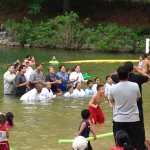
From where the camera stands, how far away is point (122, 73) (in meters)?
8.49

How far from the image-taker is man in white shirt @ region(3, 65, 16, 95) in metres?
18.1

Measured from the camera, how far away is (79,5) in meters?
47.7

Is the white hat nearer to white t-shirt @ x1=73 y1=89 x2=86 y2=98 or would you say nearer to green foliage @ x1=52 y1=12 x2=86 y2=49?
white t-shirt @ x1=73 y1=89 x2=86 y2=98

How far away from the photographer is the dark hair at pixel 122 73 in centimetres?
844

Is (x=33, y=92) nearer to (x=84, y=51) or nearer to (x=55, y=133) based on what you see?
(x=55, y=133)

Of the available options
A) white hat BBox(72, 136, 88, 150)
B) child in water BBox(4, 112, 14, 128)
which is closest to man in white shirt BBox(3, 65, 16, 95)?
child in water BBox(4, 112, 14, 128)

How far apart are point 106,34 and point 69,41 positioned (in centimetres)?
262

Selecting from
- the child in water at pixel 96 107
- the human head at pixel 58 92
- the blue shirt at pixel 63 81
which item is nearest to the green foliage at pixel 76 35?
the blue shirt at pixel 63 81

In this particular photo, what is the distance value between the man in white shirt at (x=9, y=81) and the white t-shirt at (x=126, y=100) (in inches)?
381

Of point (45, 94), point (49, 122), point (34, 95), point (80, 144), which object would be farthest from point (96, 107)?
point (80, 144)

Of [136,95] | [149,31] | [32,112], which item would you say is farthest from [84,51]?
[136,95]

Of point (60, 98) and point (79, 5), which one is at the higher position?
point (79, 5)

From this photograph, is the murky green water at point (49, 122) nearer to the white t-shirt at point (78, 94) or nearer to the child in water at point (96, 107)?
the child in water at point (96, 107)

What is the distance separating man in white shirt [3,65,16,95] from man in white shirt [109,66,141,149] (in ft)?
31.7
